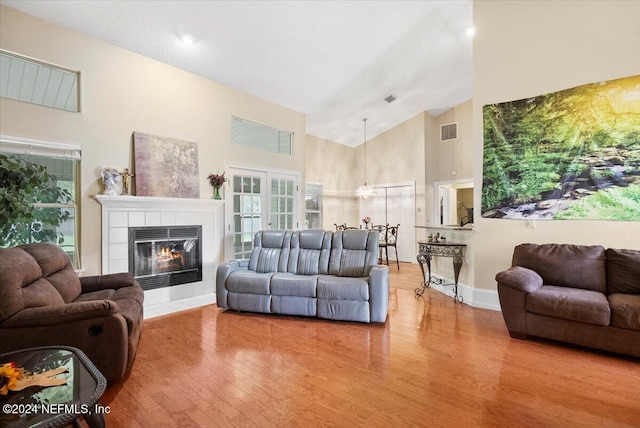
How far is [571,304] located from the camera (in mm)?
2643

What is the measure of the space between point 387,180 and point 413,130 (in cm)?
138

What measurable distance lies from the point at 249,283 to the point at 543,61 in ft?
14.4

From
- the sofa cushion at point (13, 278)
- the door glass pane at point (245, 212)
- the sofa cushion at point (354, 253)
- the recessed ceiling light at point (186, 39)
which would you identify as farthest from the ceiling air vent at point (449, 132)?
the sofa cushion at point (13, 278)

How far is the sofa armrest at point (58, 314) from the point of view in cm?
197

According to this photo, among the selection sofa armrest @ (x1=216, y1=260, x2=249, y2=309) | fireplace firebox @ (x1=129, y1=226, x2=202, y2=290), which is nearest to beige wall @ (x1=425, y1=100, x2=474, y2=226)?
sofa armrest @ (x1=216, y1=260, x2=249, y2=309)

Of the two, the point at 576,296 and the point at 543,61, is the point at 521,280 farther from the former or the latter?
the point at 543,61

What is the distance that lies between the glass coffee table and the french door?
131 inches

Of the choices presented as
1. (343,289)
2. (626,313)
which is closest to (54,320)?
(343,289)

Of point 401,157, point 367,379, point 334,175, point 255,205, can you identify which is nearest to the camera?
point 367,379

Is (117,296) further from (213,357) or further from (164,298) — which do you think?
(164,298)

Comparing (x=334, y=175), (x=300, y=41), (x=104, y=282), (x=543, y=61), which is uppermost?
(x=300, y=41)

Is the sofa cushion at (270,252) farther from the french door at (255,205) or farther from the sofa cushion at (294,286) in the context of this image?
the french door at (255,205)

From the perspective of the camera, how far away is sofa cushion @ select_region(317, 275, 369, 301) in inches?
131

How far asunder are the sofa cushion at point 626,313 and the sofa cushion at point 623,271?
29 cm
